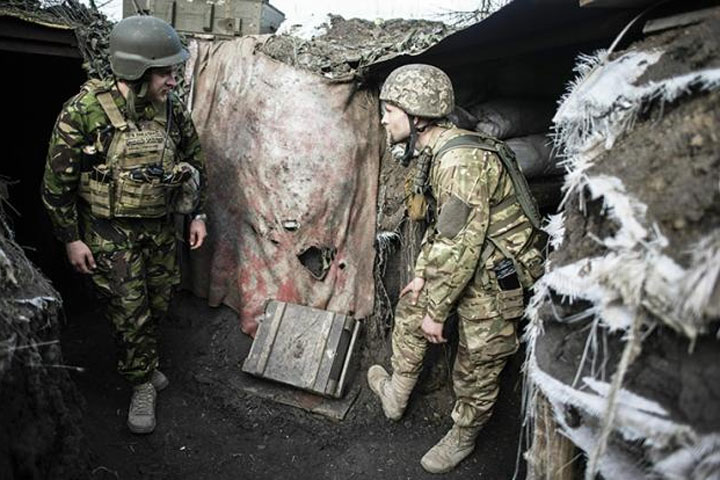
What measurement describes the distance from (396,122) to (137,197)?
5.12 ft

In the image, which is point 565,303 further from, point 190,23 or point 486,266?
point 190,23

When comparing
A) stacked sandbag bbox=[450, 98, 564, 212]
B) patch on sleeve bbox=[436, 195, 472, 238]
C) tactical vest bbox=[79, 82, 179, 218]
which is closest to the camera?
patch on sleeve bbox=[436, 195, 472, 238]

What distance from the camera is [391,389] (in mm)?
3672

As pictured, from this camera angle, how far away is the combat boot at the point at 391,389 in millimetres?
3592

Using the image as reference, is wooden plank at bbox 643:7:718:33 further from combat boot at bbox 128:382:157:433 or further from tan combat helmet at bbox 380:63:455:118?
combat boot at bbox 128:382:157:433

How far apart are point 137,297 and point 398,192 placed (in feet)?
5.89

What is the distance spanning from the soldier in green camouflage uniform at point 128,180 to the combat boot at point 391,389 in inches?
57.1

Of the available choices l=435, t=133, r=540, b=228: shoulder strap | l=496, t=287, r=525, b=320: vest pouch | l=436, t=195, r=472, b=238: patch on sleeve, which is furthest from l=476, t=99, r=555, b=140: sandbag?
l=496, t=287, r=525, b=320: vest pouch

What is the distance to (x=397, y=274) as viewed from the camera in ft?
13.1

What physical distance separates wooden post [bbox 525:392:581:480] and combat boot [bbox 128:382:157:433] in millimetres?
2481

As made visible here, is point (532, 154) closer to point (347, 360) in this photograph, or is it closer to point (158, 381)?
point (347, 360)

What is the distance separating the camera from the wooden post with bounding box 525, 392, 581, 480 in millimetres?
2025

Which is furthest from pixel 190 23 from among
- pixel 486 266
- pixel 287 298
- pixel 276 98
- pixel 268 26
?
pixel 486 266

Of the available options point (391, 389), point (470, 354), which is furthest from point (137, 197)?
point (470, 354)
